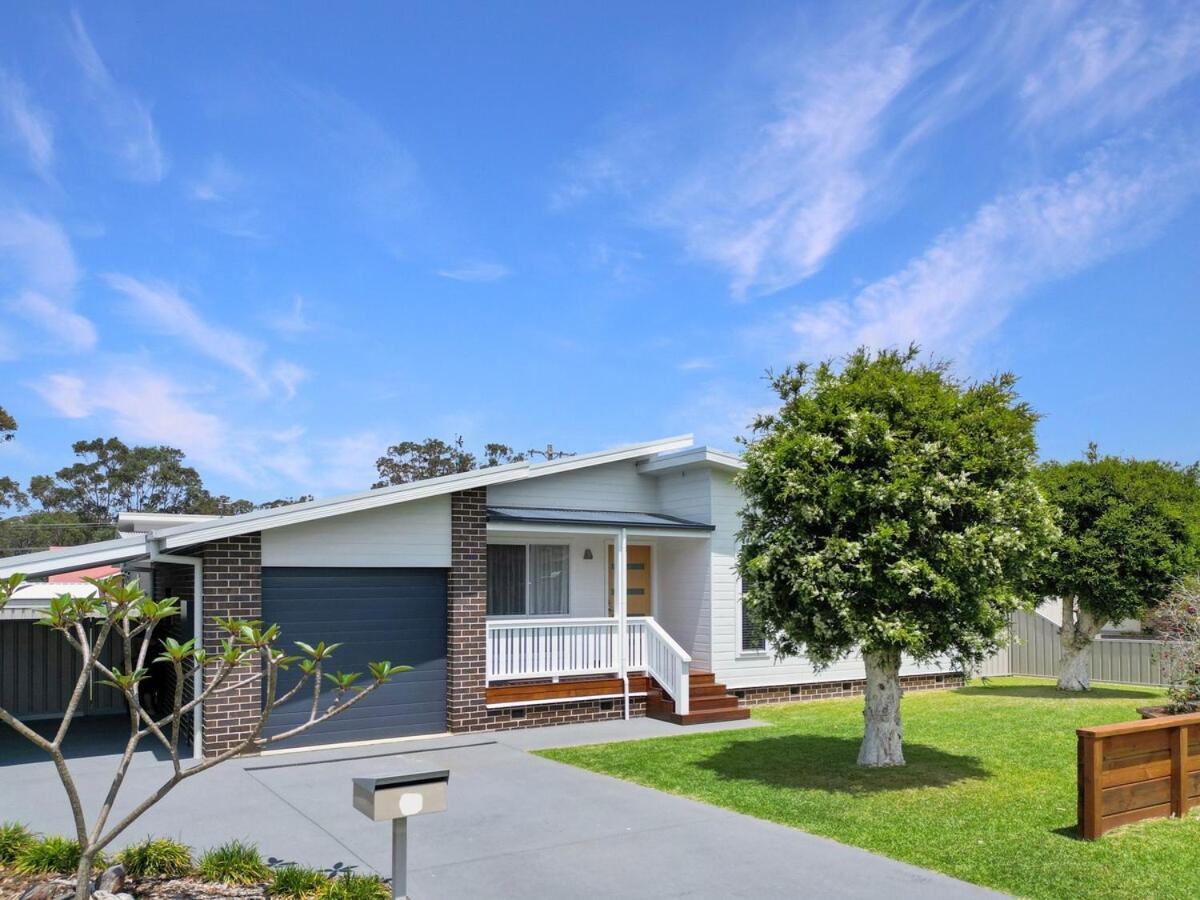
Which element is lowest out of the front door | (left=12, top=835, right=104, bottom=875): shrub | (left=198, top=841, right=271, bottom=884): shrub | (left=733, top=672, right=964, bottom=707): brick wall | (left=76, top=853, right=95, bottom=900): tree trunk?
(left=733, top=672, right=964, bottom=707): brick wall

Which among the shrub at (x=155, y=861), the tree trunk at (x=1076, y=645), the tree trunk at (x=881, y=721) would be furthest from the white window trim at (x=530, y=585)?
the tree trunk at (x=1076, y=645)

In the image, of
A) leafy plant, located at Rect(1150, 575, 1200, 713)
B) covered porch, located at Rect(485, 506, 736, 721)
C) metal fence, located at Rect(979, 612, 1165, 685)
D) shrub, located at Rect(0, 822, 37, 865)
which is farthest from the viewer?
metal fence, located at Rect(979, 612, 1165, 685)

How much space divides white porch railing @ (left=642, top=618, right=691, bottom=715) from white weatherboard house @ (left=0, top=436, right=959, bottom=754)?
3cm

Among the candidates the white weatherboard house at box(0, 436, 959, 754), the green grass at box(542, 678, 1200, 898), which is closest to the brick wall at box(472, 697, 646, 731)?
the white weatherboard house at box(0, 436, 959, 754)

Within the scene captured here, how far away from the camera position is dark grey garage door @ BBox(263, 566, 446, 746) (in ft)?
39.0

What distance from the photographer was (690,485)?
620 inches

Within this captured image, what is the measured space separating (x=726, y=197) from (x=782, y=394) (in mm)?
7987

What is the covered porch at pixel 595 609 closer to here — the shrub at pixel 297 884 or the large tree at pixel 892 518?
the large tree at pixel 892 518

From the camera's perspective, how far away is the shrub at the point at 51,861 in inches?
235

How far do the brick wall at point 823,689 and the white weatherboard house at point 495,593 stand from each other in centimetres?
4

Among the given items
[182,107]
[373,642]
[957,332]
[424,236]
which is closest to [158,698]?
[373,642]

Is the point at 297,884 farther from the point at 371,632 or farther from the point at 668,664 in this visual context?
the point at 668,664

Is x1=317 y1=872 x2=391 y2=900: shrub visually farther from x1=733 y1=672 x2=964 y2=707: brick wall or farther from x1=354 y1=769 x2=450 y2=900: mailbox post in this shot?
x1=733 y1=672 x2=964 y2=707: brick wall

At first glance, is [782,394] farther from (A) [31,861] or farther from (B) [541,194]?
(B) [541,194]
